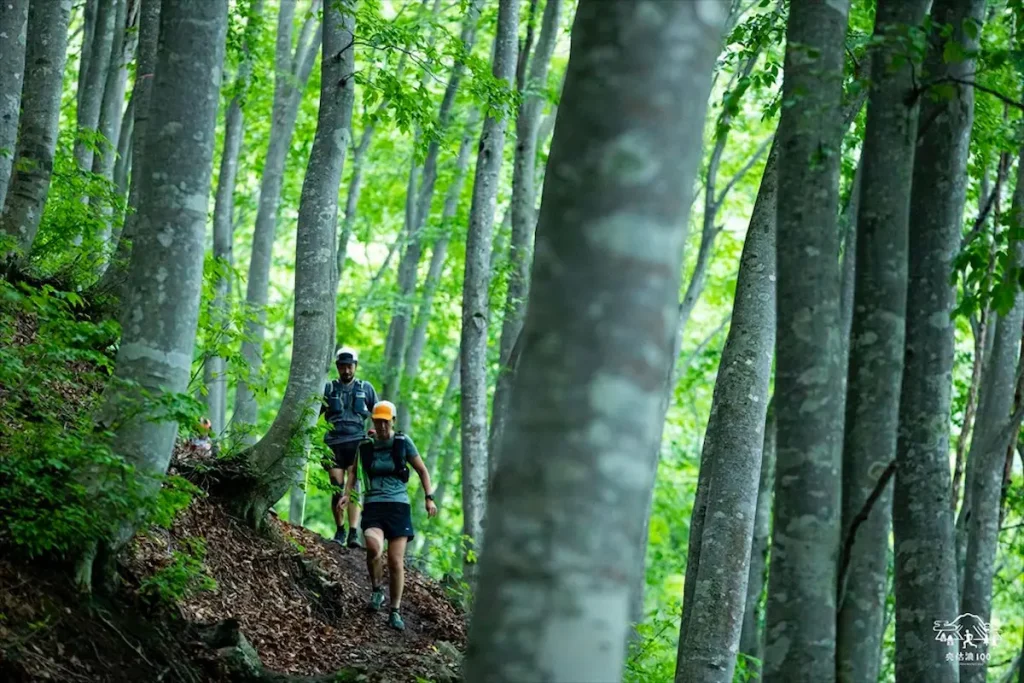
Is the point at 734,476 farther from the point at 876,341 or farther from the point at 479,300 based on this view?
the point at 479,300

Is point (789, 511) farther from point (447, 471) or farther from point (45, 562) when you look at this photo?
point (447, 471)

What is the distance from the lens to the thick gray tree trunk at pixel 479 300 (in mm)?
12766

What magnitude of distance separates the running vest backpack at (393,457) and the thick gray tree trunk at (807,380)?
21.0ft

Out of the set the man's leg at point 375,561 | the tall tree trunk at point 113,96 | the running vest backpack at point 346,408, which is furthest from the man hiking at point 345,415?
the tall tree trunk at point 113,96

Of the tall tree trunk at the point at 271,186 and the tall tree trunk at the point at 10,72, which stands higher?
the tall tree trunk at the point at 271,186

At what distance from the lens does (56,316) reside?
24.9 ft

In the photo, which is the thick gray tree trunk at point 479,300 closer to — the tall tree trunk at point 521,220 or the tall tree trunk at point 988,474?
the tall tree trunk at point 521,220

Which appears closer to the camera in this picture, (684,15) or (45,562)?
(684,15)

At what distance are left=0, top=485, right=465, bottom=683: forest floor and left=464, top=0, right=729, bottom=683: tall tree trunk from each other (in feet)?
12.8

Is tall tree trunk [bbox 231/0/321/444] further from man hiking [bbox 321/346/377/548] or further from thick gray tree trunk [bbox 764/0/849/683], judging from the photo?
thick gray tree trunk [bbox 764/0/849/683]

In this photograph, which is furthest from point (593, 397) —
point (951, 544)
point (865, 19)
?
point (865, 19)

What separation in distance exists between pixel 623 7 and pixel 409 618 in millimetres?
8669

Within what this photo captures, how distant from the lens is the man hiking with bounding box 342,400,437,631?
1037 centimetres

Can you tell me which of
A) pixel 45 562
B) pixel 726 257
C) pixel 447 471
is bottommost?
pixel 45 562
